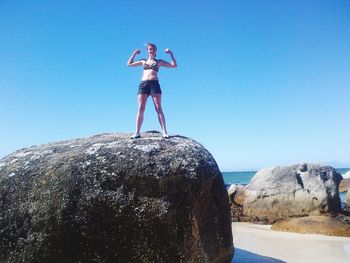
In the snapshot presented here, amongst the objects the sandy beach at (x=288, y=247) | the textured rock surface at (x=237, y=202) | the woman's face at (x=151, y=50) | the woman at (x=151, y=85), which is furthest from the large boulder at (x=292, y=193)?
the woman's face at (x=151, y=50)

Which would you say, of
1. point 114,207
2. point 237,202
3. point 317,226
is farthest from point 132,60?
point 237,202

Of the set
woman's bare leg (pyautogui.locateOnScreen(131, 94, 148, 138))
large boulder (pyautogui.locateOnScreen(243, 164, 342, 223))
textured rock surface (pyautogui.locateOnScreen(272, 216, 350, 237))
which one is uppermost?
woman's bare leg (pyautogui.locateOnScreen(131, 94, 148, 138))

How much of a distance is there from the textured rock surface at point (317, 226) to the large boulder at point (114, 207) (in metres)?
5.43

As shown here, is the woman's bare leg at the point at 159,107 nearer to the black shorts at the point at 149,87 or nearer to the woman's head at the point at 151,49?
the black shorts at the point at 149,87

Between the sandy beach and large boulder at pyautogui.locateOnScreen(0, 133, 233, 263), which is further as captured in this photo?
the sandy beach

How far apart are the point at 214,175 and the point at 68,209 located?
228cm

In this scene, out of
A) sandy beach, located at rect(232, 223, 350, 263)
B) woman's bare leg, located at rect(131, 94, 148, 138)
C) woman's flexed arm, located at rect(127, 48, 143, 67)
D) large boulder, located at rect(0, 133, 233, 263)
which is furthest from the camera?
sandy beach, located at rect(232, 223, 350, 263)

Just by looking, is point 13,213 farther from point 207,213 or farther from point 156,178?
point 207,213

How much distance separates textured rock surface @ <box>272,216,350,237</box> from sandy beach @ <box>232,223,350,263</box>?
0.29m

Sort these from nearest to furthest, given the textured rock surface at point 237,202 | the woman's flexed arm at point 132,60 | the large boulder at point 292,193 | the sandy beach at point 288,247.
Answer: the woman's flexed arm at point 132,60 → the sandy beach at point 288,247 → the large boulder at point 292,193 → the textured rock surface at point 237,202

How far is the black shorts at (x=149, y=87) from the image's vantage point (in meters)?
6.52

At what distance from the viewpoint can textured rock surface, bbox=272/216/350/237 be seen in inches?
394

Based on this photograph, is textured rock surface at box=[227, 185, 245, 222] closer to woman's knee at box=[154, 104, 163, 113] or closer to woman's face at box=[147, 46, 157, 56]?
woman's knee at box=[154, 104, 163, 113]

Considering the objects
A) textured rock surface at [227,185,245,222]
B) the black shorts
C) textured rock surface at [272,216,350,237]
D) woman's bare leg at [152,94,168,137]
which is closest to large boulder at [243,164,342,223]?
textured rock surface at [227,185,245,222]
